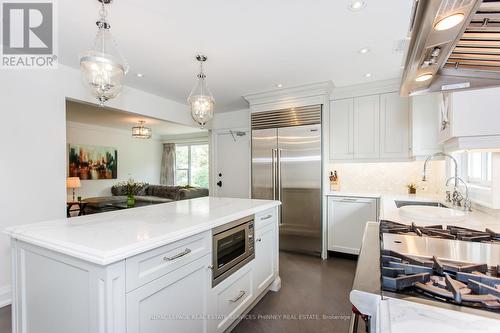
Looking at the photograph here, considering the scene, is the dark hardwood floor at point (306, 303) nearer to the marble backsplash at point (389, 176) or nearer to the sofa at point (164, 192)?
the marble backsplash at point (389, 176)

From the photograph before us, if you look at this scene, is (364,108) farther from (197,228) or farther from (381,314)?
(381,314)

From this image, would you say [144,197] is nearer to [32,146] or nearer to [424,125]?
[32,146]

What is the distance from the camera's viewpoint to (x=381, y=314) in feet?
1.84

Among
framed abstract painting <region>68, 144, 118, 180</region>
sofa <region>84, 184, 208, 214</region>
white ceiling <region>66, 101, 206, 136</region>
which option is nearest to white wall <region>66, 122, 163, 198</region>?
framed abstract painting <region>68, 144, 118, 180</region>

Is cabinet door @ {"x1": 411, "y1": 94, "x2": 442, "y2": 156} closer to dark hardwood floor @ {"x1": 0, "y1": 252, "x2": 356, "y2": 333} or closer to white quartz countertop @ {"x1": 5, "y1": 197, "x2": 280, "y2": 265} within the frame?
dark hardwood floor @ {"x1": 0, "y1": 252, "x2": 356, "y2": 333}

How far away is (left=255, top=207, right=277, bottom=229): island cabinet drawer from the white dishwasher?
1426mm

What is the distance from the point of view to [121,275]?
40.7 inches

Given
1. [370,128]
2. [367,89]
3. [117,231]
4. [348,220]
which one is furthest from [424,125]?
[117,231]

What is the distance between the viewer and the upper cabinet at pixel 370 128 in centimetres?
333

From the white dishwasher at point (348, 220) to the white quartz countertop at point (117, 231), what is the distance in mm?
2136

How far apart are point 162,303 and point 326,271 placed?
2412 millimetres

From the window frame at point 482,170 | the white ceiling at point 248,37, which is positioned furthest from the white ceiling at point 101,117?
the window frame at point 482,170

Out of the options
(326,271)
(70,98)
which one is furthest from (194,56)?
(326,271)

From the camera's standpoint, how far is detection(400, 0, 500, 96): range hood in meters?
0.54
